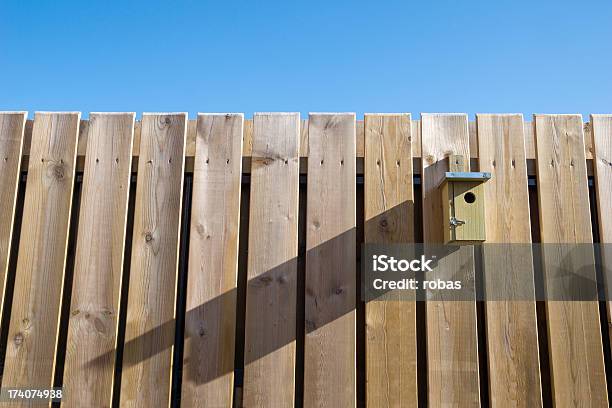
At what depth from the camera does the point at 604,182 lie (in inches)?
88.1

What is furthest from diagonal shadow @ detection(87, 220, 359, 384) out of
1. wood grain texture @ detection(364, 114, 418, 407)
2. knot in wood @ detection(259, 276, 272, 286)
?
wood grain texture @ detection(364, 114, 418, 407)

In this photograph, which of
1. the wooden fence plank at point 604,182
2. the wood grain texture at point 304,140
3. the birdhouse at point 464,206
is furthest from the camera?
the wood grain texture at point 304,140

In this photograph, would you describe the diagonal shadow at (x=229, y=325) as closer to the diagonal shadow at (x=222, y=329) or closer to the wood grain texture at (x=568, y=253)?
the diagonal shadow at (x=222, y=329)

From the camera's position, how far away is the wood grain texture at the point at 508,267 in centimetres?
204

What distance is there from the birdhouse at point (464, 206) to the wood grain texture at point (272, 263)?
2.35ft

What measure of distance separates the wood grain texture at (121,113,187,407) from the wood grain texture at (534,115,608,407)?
1790mm

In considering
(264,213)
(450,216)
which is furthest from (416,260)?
(264,213)

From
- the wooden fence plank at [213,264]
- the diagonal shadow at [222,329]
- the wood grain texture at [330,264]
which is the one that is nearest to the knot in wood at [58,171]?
the wooden fence plank at [213,264]

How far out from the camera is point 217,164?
225 centimetres

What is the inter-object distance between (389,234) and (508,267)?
1.93 feet

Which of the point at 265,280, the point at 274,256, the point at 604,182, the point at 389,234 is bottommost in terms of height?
the point at 265,280

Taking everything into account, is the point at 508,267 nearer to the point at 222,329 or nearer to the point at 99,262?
the point at 222,329

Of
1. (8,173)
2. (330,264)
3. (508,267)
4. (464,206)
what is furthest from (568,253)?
(8,173)

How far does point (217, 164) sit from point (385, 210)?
866 millimetres
